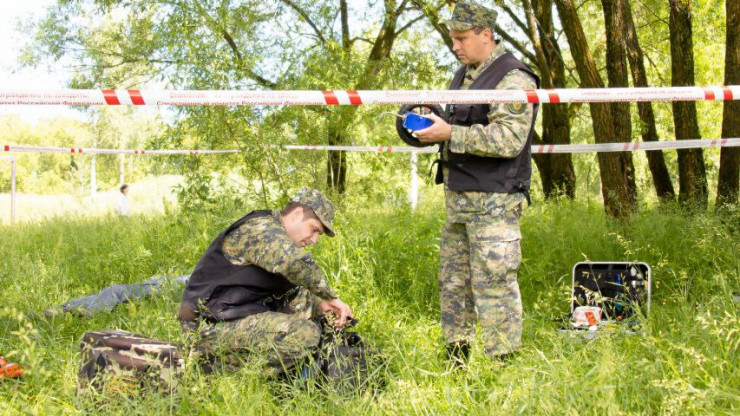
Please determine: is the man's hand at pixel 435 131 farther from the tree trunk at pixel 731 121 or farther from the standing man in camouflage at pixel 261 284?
the tree trunk at pixel 731 121

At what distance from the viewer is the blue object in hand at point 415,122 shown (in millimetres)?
3645

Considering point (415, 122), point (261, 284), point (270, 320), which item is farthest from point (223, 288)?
point (415, 122)

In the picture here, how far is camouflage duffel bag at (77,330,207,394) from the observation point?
10.2 ft

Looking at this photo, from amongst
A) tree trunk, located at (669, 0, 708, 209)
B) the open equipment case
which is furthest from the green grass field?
tree trunk, located at (669, 0, 708, 209)

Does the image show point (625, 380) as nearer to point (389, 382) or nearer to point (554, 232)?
point (389, 382)

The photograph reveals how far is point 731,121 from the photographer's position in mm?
6938

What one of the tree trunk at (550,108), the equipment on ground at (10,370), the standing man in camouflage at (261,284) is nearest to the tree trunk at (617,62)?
the tree trunk at (550,108)

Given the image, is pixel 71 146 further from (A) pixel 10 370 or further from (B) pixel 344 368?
(B) pixel 344 368

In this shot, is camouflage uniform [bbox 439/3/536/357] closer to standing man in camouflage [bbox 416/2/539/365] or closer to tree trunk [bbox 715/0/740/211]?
standing man in camouflage [bbox 416/2/539/365]

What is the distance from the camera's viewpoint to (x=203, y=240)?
656cm

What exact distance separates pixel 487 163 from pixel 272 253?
1.22 meters

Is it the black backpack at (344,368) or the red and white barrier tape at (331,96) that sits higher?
the red and white barrier tape at (331,96)

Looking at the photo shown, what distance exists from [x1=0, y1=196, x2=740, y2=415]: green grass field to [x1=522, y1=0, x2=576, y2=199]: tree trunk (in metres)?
3.05

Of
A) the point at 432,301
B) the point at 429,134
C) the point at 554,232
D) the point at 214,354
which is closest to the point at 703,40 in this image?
the point at 554,232
